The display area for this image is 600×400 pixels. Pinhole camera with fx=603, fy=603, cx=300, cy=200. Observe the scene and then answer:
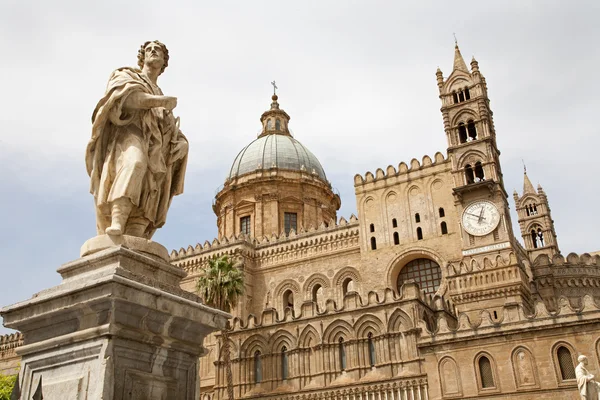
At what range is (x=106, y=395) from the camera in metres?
4.08

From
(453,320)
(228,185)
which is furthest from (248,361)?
(228,185)

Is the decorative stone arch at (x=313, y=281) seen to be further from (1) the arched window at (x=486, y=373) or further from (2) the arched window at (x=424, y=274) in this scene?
(1) the arched window at (x=486, y=373)

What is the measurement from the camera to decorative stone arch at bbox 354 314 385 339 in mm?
28384

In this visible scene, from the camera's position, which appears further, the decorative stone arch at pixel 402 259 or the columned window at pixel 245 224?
the columned window at pixel 245 224

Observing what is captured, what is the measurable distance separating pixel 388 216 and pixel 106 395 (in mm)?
A: 36727

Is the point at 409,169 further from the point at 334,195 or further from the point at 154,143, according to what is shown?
the point at 154,143

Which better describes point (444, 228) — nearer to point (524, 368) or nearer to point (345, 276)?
point (345, 276)

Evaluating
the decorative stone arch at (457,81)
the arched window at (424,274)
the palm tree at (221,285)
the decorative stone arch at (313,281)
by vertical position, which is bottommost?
the palm tree at (221,285)

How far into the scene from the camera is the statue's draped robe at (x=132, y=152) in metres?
5.04

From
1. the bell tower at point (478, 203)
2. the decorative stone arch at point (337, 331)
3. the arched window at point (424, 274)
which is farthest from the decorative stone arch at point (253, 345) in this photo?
the arched window at point (424, 274)

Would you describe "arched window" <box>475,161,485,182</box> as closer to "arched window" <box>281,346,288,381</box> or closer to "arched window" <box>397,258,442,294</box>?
"arched window" <box>397,258,442,294</box>

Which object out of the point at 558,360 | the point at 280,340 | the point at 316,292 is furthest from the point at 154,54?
the point at 316,292

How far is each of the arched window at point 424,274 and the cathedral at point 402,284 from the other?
91mm

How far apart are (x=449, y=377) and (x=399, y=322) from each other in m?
3.89
